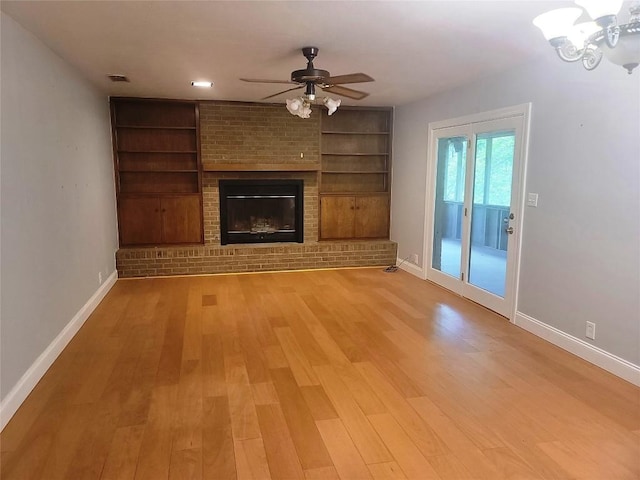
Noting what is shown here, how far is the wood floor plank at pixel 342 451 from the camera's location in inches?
84.1

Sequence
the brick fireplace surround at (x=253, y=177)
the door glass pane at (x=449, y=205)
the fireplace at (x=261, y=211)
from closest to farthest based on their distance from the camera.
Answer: the door glass pane at (x=449, y=205) < the brick fireplace surround at (x=253, y=177) < the fireplace at (x=261, y=211)

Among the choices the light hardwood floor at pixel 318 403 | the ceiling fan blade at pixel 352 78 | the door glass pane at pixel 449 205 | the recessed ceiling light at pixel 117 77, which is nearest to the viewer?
the light hardwood floor at pixel 318 403

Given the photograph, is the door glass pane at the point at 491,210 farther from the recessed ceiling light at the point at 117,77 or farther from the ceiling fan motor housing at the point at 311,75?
the recessed ceiling light at the point at 117,77

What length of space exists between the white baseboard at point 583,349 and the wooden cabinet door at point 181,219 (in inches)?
Answer: 175

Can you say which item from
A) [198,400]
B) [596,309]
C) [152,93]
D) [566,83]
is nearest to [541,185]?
[566,83]

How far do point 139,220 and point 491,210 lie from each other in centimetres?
464

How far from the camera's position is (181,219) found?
21.4 feet

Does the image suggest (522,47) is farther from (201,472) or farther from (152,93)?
(152,93)

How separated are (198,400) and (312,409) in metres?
0.72

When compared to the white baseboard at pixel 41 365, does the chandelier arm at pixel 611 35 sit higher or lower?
higher

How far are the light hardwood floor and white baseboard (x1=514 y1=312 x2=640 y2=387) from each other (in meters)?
0.08

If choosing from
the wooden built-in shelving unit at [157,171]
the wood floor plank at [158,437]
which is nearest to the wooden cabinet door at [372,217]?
the wooden built-in shelving unit at [157,171]

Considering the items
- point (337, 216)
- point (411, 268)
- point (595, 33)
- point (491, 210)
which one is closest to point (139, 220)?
point (337, 216)

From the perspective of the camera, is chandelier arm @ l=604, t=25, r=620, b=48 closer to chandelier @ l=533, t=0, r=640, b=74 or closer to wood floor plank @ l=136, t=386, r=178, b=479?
chandelier @ l=533, t=0, r=640, b=74
